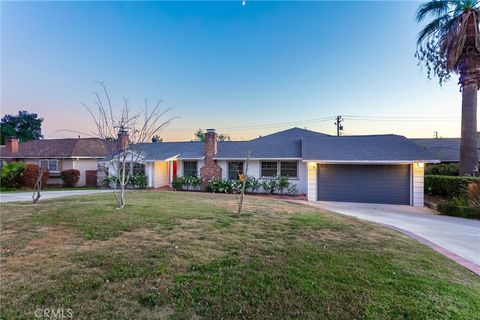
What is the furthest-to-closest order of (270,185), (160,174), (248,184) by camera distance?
(160,174)
(248,184)
(270,185)

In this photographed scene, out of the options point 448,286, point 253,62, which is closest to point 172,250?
point 448,286

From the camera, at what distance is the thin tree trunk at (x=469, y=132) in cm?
1255

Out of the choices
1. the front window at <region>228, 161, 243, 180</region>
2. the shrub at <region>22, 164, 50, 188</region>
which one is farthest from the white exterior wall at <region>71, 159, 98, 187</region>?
the front window at <region>228, 161, 243, 180</region>

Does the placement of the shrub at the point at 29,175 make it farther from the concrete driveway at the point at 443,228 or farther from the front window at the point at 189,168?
the concrete driveway at the point at 443,228

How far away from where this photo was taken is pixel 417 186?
516 inches

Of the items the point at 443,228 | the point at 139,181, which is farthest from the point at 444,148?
the point at 139,181

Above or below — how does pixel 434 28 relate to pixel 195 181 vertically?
above

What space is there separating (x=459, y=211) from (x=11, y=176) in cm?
2784

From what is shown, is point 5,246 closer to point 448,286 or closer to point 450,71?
point 448,286

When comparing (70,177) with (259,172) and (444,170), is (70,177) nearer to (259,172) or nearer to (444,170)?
(259,172)

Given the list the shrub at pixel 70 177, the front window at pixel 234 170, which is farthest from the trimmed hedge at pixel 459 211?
the shrub at pixel 70 177

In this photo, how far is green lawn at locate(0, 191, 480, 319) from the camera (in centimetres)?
282

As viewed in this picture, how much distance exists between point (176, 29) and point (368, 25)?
34.0 ft

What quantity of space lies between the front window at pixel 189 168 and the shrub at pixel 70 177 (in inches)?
386
